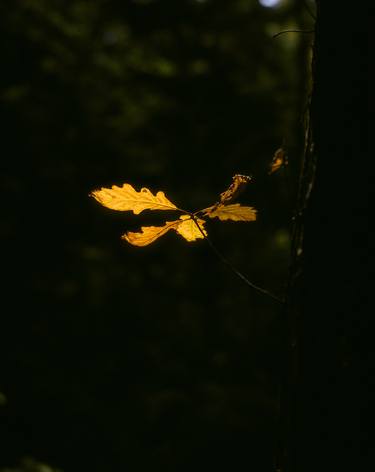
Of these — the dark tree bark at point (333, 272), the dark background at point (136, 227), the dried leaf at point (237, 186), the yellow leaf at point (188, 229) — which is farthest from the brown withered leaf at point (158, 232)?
the dark background at point (136, 227)

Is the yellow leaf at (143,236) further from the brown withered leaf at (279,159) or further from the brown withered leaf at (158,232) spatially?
the brown withered leaf at (279,159)

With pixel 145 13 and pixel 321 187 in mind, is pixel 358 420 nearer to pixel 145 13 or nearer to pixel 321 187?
pixel 321 187

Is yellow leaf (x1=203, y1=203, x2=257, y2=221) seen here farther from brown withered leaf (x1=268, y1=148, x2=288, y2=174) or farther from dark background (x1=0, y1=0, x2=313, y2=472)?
dark background (x1=0, y1=0, x2=313, y2=472)

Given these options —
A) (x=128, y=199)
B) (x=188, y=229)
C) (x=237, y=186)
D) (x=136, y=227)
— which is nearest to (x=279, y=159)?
(x=237, y=186)

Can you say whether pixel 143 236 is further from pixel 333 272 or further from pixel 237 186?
pixel 333 272

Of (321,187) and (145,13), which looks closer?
(321,187)

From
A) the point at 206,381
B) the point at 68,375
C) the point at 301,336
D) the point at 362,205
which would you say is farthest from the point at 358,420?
the point at 68,375

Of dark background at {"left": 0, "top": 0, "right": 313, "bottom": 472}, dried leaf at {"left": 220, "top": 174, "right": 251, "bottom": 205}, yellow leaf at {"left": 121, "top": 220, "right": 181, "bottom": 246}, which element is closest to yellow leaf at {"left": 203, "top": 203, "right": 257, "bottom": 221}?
dried leaf at {"left": 220, "top": 174, "right": 251, "bottom": 205}
